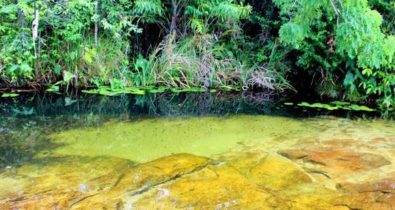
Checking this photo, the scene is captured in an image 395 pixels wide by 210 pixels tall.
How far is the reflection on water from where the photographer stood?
2.78 m

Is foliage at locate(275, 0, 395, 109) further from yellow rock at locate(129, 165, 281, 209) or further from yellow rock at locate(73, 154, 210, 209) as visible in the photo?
yellow rock at locate(129, 165, 281, 209)

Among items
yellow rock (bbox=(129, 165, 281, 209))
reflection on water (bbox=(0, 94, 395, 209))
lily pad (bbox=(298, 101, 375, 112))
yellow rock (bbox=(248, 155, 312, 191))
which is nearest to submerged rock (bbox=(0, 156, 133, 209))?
reflection on water (bbox=(0, 94, 395, 209))

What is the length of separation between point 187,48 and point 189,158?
12.9 feet

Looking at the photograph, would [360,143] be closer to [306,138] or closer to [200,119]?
[306,138]

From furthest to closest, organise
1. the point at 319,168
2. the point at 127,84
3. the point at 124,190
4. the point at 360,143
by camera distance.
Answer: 1. the point at 127,84
2. the point at 360,143
3. the point at 319,168
4. the point at 124,190

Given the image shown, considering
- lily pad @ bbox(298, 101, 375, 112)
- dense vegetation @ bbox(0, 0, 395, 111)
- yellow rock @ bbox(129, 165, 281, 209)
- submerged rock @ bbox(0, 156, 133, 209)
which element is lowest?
submerged rock @ bbox(0, 156, 133, 209)

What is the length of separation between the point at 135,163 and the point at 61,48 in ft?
12.5

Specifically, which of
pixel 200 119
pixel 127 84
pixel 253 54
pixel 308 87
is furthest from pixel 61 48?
pixel 308 87

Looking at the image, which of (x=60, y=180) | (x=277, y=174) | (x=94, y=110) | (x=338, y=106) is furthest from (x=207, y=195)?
(x=338, y=106)

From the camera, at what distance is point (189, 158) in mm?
3574

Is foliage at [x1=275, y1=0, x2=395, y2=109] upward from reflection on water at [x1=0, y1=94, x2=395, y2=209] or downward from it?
upward

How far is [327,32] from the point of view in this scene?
628 cm

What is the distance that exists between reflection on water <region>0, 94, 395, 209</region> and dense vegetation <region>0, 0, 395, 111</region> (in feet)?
3.41

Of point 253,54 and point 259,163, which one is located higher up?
point 253,54
